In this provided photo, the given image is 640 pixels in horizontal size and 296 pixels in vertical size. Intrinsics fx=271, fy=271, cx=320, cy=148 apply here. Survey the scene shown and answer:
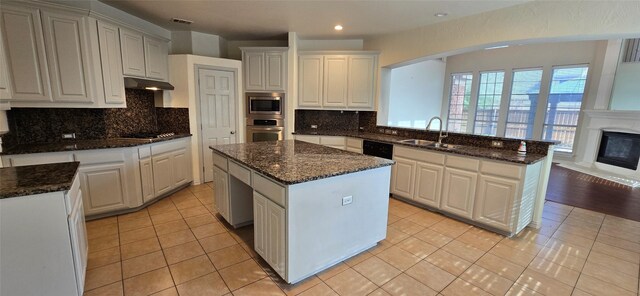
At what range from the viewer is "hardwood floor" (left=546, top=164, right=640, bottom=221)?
3693 millimetres

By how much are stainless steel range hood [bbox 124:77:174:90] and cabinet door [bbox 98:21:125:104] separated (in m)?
0.07

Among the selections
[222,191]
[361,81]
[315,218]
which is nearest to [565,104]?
[361,81]

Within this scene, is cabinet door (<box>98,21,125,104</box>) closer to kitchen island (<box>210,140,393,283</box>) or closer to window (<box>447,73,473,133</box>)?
kitchen island (<box>210,140,393,283</box>)

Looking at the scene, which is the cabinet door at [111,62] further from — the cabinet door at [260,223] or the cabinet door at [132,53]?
the cabinet door at [260,223]

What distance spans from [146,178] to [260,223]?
201cm

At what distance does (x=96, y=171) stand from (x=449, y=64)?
885 centimetres

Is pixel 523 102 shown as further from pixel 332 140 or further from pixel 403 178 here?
pixel 332 140

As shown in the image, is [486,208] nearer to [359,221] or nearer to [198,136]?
[359,221]

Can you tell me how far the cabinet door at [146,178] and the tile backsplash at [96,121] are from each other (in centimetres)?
73

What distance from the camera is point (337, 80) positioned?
15.2ft

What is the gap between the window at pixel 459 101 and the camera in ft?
26.6

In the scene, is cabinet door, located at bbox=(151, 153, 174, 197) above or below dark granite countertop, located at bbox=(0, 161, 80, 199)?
below

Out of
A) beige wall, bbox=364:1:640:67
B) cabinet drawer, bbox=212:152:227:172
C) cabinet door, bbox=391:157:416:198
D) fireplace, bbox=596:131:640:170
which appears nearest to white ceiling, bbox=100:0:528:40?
beige wall, bbox=364:1:640:67

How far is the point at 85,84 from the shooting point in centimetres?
291
